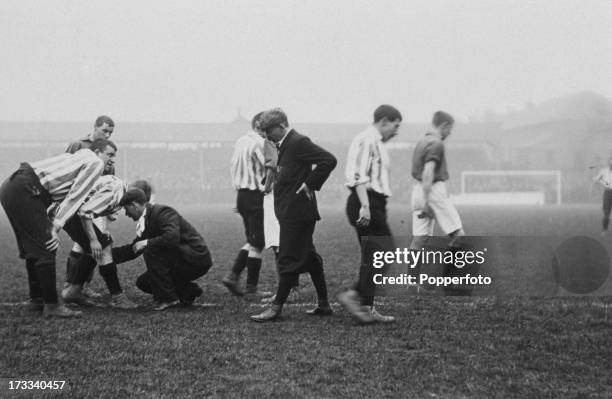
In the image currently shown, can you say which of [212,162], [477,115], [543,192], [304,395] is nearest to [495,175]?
[543,192]

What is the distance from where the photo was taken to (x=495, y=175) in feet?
157

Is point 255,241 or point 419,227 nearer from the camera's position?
point 255,241

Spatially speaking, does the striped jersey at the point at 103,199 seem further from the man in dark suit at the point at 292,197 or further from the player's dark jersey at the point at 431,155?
the player's dark jersey at the point at 431,155

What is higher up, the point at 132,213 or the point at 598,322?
the point at 132,213

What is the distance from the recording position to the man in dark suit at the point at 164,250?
18.2 ft

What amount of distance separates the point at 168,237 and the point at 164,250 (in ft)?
0.52

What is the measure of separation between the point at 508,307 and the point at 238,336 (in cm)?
239

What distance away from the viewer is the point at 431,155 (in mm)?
6387

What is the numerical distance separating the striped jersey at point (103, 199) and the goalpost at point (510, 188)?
38869 mm

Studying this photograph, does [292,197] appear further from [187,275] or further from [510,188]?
[510,188]

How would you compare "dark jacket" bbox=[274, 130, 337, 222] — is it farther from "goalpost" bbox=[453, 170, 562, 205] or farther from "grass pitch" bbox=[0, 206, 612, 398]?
"goalpost" bbox=[453, 170, 562, 205]

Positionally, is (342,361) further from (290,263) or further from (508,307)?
(508,307)

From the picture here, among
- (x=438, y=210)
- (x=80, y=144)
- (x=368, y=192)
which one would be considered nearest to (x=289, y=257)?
(x=368, y=192)

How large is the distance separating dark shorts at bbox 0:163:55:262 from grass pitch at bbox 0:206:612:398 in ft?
1.83
